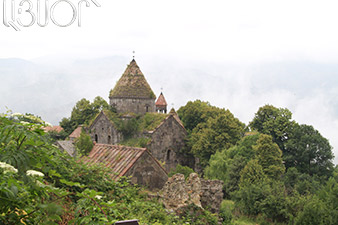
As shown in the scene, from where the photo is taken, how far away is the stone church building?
102ft

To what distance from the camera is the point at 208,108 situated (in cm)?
3581

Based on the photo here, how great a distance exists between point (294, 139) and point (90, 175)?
2397 centimetres

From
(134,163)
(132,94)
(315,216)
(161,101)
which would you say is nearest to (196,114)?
(132,94)

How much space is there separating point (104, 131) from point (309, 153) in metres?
17.9

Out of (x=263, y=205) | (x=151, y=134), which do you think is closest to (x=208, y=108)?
(x=151, y=134)

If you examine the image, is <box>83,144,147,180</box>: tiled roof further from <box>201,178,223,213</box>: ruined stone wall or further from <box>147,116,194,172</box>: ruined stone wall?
<box>147,116,194,172</box>: ruined stone wall

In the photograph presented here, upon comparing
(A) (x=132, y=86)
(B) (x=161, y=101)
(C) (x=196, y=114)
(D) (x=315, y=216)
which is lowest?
(D) (x=315, y=216)

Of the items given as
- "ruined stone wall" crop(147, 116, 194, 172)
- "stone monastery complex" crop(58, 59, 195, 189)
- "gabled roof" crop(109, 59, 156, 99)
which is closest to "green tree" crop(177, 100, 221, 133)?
"ruined stone wall" crop(147, 116, 194, 172)

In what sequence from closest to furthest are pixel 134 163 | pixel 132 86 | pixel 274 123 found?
pixel 134 163 < pixel 274 123 < pixel 132 86

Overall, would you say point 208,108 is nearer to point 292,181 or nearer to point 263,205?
point 292,181

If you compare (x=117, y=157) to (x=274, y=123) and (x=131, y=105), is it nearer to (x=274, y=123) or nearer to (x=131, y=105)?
(x=131, y=105)

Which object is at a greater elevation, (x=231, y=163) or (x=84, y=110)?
(x=84, y=110)

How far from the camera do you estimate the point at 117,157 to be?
1030 cm

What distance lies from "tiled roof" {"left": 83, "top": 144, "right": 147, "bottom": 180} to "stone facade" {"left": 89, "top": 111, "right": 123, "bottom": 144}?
64.5 ft
